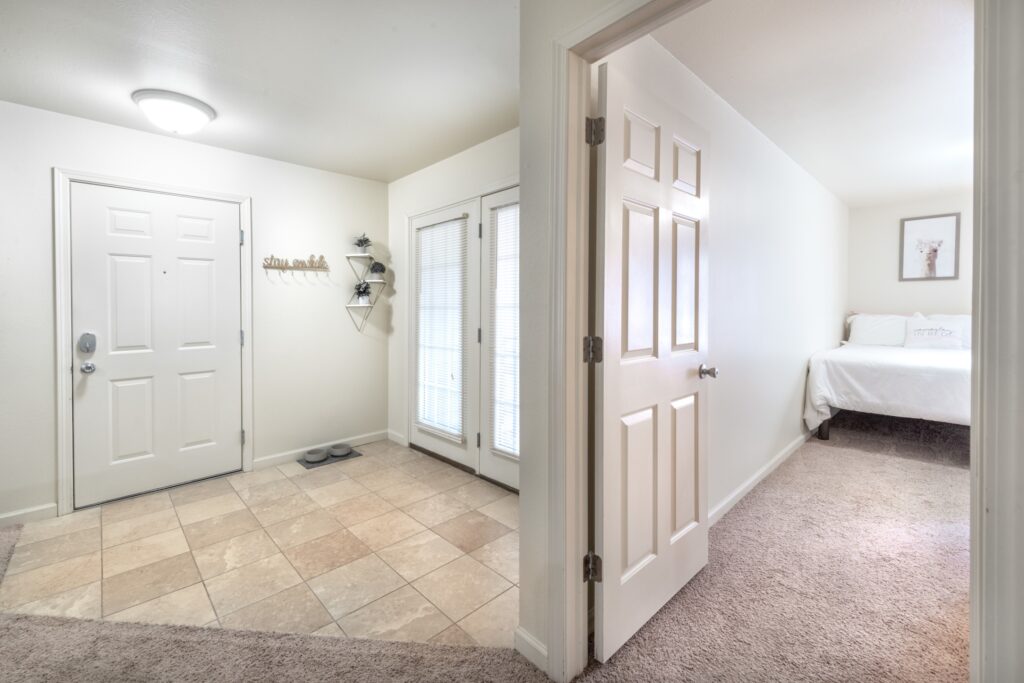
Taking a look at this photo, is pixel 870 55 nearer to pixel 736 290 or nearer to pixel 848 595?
pixel 736 290

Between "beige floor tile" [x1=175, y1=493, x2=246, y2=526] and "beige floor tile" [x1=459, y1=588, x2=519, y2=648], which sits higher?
"beige floor tile" [x1=175, y1=493, x2=246, y2=526]

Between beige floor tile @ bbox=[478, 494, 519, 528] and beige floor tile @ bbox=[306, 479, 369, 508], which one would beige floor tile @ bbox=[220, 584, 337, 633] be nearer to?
beige floor tile @ bbox=[306, 479, 369, 508]

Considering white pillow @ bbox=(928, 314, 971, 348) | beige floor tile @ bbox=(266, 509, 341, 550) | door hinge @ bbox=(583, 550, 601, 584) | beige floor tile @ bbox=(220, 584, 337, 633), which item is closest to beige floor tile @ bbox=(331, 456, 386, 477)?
beige floor tile @ bbox=(266, 509, 341, 550)

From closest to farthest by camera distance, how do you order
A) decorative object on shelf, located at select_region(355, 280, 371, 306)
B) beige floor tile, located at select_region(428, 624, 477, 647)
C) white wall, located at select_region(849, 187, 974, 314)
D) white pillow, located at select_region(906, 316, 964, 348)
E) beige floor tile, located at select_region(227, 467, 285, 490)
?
beige floor tile, located at select_region(428, 624, 477, 647), beige floor tile, located at select_region(227, 467, 285, 490), decorative object on shelf, located at select_region(355, 280, 371, 306), white pillow, located at select_region(906, 316, 964, 348), white wall, located at select_region(849, 187, 974, 314)

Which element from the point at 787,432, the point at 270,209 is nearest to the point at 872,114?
the point at 787,432

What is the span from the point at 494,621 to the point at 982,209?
75.1 inches

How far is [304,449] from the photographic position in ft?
12.0

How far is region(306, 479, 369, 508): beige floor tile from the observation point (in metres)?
2.88

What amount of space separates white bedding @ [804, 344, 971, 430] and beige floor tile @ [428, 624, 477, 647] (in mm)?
3743

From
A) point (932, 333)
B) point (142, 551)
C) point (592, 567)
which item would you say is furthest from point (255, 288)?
point (932, 333)

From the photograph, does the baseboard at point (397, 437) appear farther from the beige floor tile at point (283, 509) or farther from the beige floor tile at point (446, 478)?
the beige floor tile at point (283, 509)

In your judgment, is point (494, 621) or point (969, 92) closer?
point (494, 621)

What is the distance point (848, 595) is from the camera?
6.16 feet

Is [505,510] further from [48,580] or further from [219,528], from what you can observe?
[48,580]
